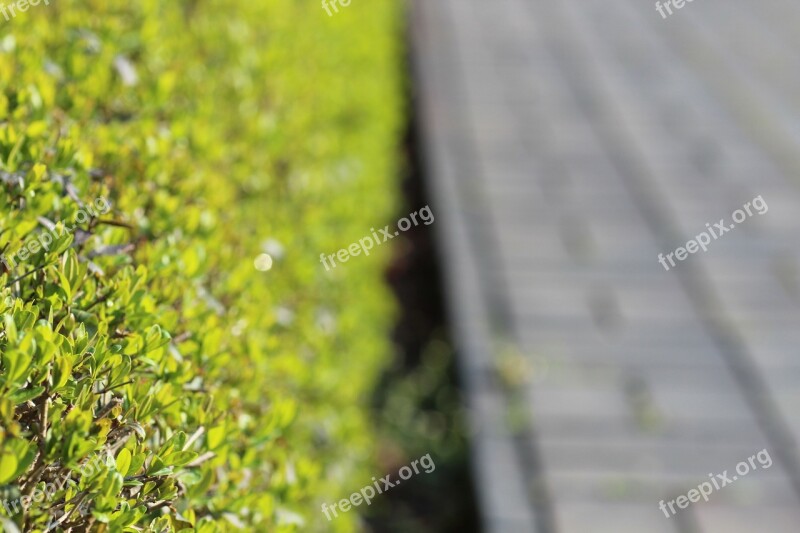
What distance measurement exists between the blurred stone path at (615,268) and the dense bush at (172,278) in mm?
1167

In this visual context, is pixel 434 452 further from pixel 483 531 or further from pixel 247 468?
pixel 247 468

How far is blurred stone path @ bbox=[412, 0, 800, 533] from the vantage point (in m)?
4.41

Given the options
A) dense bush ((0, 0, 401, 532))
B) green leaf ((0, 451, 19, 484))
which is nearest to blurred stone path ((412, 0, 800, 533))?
dense bush ((0, 0, 401, 532))

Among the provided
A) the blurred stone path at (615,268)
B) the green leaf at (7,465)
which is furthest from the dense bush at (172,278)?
the blurred stone path at (615,268)

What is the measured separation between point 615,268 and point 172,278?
4605 mm

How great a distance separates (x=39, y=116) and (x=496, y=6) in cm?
1018

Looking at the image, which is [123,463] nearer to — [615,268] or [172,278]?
[172,278]

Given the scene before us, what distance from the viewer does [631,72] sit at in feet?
31.5

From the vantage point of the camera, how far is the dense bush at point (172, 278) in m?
1.46

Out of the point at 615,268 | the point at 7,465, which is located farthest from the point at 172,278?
the point at 615,268

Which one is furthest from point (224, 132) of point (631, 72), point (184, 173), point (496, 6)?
point (496, 6)

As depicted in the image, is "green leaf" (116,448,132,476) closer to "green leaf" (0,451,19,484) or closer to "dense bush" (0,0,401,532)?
"dense bush" (0,0,401,532)

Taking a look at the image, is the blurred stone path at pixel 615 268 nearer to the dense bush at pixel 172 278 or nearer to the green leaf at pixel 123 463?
the dense bush at pixel 172 278

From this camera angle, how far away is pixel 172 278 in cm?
199
